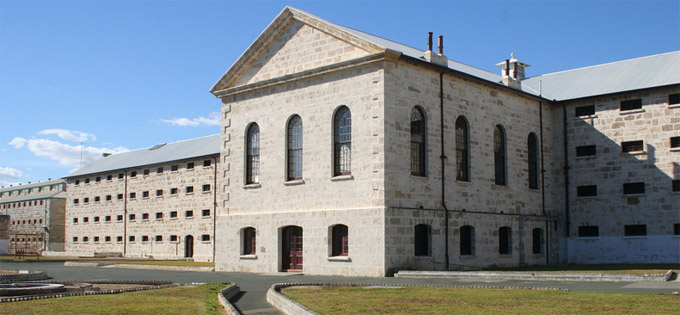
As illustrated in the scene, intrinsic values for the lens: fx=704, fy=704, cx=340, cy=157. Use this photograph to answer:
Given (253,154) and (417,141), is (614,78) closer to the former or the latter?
(417,141)

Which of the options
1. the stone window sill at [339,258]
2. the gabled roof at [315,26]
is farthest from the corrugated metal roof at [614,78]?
the stone window sill at [339,258]

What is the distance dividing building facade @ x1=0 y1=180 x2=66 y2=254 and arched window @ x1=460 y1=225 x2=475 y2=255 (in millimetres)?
52085

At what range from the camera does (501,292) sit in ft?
55.2

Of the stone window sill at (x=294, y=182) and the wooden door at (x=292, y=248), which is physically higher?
the stone window sill at (x=294, y=182)

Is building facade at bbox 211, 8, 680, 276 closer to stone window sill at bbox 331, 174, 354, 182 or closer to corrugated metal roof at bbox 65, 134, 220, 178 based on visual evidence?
stone window sill at bbox 331, 174, 354, 182

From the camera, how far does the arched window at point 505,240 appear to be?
32.1 metres

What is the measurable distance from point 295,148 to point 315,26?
210 inches

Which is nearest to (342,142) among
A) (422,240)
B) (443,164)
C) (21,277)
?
(443,164)

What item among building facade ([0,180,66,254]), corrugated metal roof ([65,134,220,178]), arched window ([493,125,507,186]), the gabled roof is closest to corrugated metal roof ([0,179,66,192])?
building facade ([0,180,66,254])

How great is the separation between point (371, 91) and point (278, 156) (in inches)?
229

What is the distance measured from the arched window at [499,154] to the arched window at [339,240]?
8437 millimetres

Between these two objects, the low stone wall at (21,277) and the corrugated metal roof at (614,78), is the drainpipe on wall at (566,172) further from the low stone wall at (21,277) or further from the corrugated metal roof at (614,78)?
the low stone wall at (21,277)

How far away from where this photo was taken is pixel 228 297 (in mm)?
17344

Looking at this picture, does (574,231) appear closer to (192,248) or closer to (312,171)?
(312,171)
